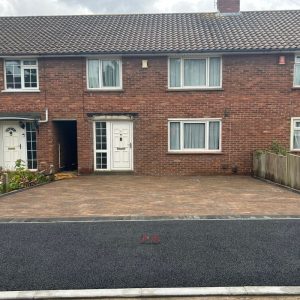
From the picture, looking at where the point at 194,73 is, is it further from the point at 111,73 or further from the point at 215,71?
the point at 111,73

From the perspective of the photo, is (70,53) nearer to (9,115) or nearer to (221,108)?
(9,115)

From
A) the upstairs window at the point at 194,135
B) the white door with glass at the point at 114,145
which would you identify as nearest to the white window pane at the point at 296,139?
the upstairs window at the point at 194,135

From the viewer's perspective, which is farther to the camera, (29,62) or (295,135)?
(29,62)

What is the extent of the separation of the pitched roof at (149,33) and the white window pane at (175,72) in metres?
0.67

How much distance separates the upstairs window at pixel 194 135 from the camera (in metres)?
14.2

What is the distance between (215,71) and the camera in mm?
14141

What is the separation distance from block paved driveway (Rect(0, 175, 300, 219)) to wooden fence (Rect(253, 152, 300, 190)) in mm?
470

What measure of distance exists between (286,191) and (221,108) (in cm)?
523

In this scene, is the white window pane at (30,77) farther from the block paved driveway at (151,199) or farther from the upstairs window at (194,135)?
the upstairs window at (194,135)

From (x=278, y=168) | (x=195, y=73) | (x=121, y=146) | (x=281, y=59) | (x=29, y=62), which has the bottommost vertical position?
(x=278, y=168)

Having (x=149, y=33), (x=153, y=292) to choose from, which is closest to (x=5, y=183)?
(x=153, y=292)

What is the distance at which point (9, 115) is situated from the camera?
14.2 m

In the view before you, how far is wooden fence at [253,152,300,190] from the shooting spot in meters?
10.2

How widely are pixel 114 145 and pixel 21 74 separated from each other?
5375 mm
